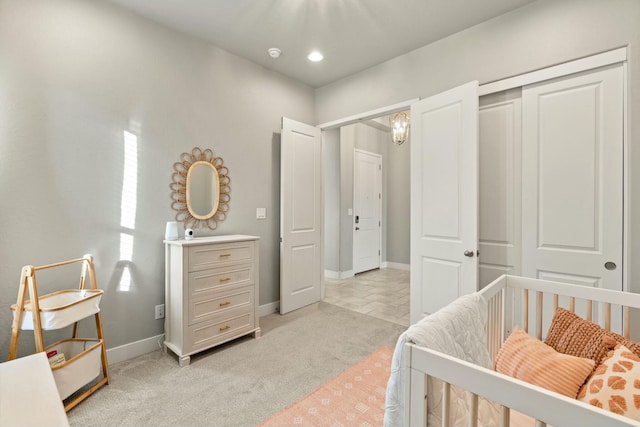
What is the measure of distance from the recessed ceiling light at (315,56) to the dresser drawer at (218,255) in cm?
199

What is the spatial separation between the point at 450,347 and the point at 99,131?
2612 millimetres

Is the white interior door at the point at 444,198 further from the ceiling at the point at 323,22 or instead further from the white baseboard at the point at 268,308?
the white baseboard at the point at 268,308

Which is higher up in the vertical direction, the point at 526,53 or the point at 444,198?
the point at 526,53

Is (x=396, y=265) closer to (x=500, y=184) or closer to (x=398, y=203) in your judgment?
(x=398, y=203)

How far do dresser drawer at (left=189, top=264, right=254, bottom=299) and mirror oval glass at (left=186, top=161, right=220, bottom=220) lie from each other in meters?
0.59

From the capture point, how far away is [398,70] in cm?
300

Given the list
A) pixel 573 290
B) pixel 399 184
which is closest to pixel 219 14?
pixel 573 290

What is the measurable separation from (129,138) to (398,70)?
2557 millimetres

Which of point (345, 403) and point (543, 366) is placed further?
point (345, 403)

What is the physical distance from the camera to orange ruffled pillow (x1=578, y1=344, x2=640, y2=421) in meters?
0.87

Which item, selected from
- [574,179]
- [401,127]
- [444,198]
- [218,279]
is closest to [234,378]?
[218,279]

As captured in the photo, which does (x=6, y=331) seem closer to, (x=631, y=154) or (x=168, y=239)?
(x=168, y=239)

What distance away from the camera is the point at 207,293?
2363 millimetres

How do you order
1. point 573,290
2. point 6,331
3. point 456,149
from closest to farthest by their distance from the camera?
point 573,290
point 6,331
point 456,149
